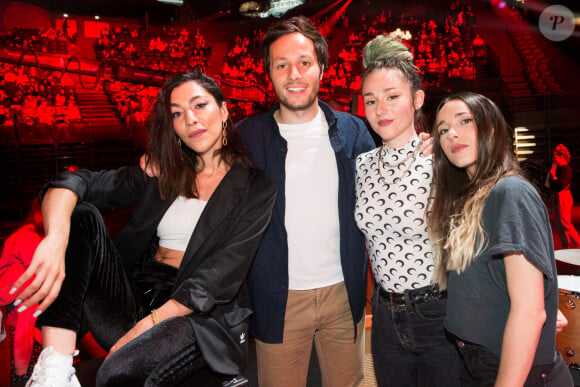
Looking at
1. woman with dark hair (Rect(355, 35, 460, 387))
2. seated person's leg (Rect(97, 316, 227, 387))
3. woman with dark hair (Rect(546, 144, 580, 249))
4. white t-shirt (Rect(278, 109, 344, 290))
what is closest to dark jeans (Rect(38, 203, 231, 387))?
seated person's leg (Rect(97, 316, 227, 387))

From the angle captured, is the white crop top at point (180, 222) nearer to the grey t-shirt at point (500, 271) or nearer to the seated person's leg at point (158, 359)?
the seated person's leg at point (158, 359)

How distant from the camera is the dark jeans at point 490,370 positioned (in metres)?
1.39

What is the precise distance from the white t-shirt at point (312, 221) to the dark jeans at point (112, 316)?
0.65 m

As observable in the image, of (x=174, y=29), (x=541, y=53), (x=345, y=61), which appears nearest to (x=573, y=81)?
(x=541, y=53)

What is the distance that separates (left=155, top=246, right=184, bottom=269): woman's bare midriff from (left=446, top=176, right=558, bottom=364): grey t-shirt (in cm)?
112

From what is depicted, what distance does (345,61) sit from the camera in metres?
12.6

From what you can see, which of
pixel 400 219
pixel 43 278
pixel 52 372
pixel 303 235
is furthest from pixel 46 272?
pixel 400 219

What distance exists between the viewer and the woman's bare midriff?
2.00 m

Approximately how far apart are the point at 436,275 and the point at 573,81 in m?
15.9

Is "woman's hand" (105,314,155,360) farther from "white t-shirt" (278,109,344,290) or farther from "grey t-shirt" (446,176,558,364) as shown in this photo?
"grey t-shirt" (446,176,558,364)

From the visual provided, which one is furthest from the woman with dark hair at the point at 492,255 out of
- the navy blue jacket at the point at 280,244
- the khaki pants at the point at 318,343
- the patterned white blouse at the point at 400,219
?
the khaki pants at the point at 318,343

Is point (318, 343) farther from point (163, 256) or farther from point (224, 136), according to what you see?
point (224, 136)

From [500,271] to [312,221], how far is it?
98 centimetres

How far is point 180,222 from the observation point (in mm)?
1997
